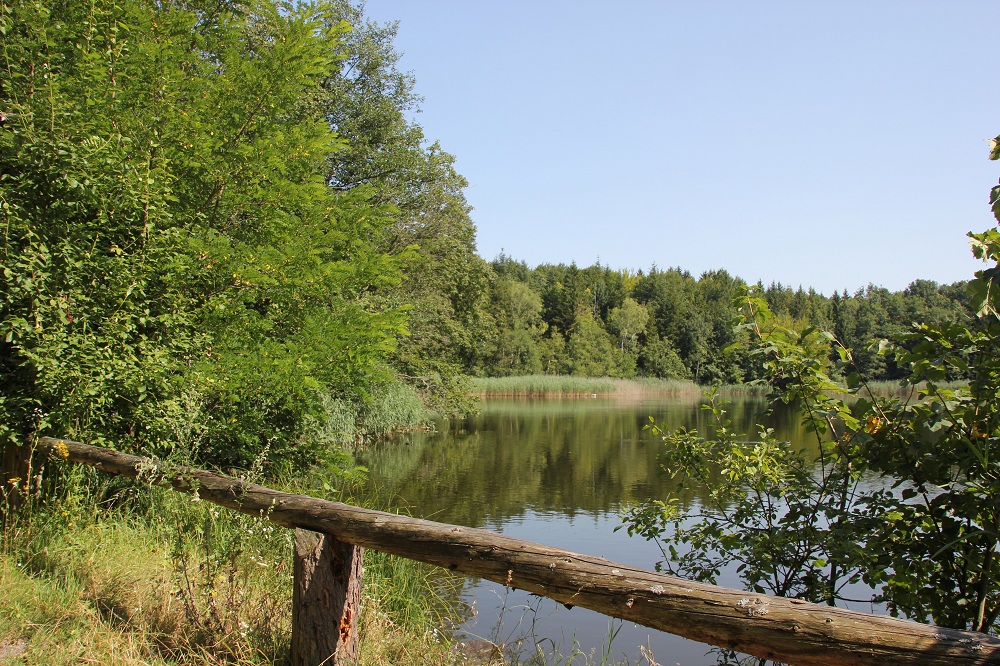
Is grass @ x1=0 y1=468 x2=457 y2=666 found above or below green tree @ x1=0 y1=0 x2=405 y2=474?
below

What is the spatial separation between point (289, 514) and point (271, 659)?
692 mm

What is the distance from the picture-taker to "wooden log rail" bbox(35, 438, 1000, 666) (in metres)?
1.92

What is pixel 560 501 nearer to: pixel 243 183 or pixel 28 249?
pixel 243 183

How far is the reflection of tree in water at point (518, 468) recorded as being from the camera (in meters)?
13.8

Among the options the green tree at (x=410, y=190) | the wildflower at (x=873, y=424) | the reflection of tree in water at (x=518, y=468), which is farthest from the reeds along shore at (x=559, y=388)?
the wildflower at (x=873, y=424)

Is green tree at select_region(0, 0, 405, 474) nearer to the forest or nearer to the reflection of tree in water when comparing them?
the forest

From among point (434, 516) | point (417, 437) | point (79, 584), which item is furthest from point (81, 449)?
point (417, 437)

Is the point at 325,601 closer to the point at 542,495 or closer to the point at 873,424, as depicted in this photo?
the point at 873,424

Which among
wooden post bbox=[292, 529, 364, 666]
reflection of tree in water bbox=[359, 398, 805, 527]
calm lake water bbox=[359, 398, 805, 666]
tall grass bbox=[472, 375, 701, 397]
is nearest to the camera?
wooden post bbox=[292, 529, 364, 666]

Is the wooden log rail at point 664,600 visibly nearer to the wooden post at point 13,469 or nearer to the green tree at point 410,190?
the wooden post at point 13,469

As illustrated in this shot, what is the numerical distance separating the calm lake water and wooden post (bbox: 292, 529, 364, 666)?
67cm

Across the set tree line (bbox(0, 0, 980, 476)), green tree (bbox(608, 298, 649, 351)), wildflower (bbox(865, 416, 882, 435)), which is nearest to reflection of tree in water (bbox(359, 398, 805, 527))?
wildflower (bbox(865, 416, 882, 435))

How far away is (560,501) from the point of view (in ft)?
47.7

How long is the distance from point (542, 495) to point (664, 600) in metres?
13.1
